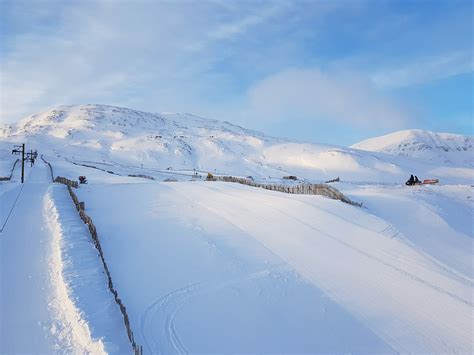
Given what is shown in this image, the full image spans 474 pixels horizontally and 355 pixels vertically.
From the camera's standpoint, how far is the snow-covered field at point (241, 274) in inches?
321

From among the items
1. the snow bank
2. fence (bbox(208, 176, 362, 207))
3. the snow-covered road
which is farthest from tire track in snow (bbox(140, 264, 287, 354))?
fence (bbox(208, 176, 362, 207))

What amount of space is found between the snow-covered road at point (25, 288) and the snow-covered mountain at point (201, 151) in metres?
60.3

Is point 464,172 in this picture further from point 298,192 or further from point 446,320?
point 446,320

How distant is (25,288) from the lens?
9547 mm

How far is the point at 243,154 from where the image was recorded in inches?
4198

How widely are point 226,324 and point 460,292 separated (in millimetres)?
6770

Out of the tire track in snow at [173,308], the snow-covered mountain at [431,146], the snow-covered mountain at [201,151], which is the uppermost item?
the snow-covered mountain at [431,146]

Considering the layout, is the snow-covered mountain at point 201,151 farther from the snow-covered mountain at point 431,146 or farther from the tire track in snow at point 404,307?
the tire track in snow at point 404,307

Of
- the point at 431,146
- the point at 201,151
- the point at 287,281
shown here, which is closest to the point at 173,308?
the point at 287,281

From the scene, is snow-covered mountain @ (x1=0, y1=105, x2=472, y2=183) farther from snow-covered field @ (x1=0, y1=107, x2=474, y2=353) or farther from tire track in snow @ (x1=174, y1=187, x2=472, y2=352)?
tire track in snow @ (x1=174, y1=187, x2=472, y2=352)

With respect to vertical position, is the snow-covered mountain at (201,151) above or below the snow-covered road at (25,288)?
above

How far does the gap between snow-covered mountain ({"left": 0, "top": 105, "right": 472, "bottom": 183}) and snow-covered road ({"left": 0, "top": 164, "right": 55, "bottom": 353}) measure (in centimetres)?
6032

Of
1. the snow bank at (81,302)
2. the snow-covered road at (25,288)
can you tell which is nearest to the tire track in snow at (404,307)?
the snow bank at (81,302)

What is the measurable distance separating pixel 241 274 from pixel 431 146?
18245 centimetres
